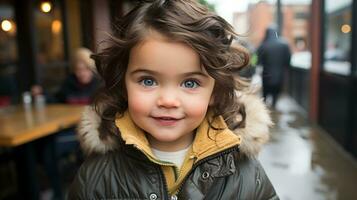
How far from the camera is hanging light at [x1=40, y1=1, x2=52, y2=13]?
5.86 m

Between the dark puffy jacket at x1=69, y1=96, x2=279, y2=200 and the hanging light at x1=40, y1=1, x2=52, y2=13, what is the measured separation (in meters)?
5.16

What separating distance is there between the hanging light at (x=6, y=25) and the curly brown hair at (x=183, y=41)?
4.41 m

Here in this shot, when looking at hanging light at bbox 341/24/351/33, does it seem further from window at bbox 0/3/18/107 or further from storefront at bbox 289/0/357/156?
window at bbox 0/3/18/107

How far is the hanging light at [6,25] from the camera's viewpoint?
16.7 feet

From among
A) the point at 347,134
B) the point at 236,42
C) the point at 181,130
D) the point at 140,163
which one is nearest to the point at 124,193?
the point at 140,163

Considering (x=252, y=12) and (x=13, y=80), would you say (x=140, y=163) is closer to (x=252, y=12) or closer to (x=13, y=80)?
(x=252, y=12)

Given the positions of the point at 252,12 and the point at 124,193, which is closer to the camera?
the point at 124,193

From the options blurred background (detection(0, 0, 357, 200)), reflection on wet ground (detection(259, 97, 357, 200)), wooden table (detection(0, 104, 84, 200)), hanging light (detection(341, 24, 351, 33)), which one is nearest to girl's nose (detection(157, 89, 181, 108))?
blurred background (detection(0, 0, 357, 200))

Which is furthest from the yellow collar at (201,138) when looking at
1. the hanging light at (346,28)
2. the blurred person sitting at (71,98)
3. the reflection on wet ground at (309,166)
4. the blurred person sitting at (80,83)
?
the hanging light at (346,28)

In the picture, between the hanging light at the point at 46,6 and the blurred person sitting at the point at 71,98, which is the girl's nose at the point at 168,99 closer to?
the blurred person sitting at the point at 71,98

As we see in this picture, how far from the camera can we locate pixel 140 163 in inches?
44.1

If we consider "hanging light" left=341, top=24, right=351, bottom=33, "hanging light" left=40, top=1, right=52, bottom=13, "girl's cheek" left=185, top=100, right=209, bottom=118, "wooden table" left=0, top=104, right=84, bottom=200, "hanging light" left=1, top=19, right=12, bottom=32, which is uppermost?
"hanging light" left=40, top=1, right=52, bottom=13

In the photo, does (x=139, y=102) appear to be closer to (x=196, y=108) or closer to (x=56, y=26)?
(x=196, y=108)

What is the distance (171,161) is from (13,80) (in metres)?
4.75
